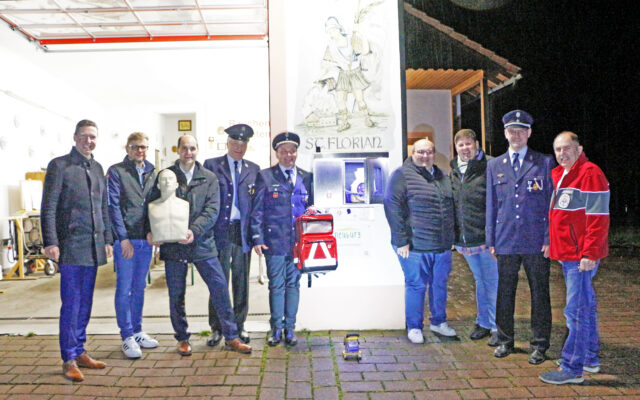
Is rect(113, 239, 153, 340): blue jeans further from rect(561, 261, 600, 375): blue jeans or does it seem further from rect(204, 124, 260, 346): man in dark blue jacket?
rect(561, 261, 600, 375): blue jeans

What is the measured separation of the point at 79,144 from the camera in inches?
154

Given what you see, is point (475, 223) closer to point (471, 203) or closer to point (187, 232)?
point (471, 203)

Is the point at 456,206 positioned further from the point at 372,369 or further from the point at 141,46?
the point at 141,46

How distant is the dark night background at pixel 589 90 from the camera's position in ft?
88.2

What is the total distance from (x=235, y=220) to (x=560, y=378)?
9.87 feet

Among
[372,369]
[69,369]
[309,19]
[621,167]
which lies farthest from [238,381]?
[621,167]

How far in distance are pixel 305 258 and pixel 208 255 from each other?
34.7 inches

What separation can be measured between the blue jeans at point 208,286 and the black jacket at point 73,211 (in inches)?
24.6

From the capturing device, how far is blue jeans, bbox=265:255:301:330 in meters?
4.46

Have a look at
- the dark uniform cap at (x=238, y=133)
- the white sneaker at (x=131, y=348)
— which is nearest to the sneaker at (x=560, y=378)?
the dark uniform cap at (x=238, y=133)

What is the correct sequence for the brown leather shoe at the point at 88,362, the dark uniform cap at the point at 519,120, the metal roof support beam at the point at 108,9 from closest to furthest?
the brown leather shoe at the point at 88,362
the dark uniform cap at the point at 519,120
the metal roof support beam at the point at 108,9

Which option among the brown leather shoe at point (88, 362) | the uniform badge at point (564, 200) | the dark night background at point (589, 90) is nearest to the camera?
the uniform badge at point (564, 200)

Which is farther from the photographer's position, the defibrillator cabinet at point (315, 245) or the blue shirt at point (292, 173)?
the blue shirt at point (292, 173)

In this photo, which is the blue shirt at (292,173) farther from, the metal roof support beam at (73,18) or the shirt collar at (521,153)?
the metal roof support beam at (73,18)
